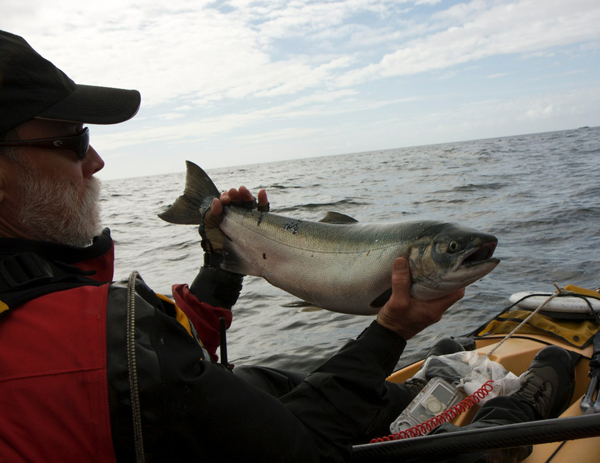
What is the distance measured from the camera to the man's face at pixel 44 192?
175cm

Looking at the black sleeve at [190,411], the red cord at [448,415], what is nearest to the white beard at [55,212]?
the black sleeve at [190,411]

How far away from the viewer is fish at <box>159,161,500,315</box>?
2.45 m

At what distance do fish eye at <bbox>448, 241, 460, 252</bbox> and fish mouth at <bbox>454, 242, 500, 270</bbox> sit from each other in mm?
52

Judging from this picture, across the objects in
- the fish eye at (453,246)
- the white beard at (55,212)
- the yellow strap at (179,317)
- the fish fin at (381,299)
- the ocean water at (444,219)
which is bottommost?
the ocean water at (444,219)

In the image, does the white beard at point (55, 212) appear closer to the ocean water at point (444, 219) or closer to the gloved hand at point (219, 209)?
the gloved hand at point (219, 209)

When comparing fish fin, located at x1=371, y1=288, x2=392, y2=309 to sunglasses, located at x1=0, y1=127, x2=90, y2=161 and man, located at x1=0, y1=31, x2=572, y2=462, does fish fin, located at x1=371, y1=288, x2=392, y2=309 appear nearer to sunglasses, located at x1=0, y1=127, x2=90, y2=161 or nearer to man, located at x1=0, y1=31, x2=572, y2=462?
man, located at x1=0, y1=31, x2=572, y2=462

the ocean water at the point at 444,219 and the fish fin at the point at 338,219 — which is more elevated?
the fish fin at the point at 338,219

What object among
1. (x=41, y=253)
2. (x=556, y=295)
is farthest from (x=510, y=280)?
(x=41, y=253)

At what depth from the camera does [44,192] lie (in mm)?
1786

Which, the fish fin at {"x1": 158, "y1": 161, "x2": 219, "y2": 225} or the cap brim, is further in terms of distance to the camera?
the fish fin at {"x1": 158, "y1": 161, "x2": 219, "y2": 225}

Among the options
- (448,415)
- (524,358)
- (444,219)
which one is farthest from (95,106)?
(444,219)

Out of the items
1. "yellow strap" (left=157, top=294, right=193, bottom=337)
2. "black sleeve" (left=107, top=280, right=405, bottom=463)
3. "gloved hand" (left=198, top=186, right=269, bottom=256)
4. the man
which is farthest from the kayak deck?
"yellow strap" (left=157, top=294, right=193, bottom=337)

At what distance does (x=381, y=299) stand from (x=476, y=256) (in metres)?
0.57

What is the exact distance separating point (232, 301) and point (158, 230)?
49.4 feet
